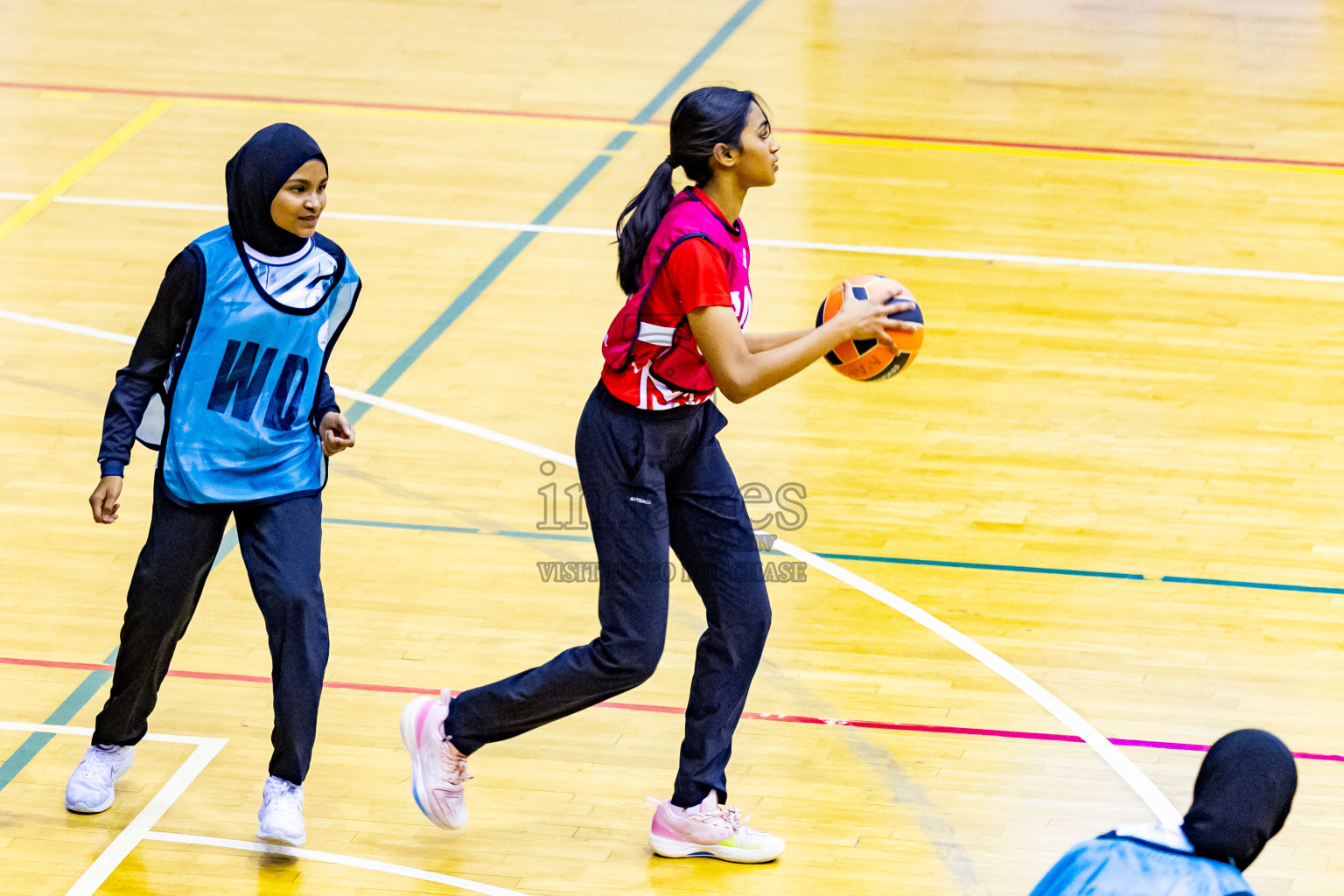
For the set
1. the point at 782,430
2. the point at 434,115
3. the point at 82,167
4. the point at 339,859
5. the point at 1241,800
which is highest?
the point at 434,115

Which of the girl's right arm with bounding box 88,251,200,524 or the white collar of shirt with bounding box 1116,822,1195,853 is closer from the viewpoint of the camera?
the white collar of shirt with bounding box 1116,822,1195,853

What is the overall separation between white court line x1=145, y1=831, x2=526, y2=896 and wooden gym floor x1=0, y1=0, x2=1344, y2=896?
1 cm

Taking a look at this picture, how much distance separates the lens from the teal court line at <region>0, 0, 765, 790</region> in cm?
526

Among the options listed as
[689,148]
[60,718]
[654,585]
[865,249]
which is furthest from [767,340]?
[865,249]

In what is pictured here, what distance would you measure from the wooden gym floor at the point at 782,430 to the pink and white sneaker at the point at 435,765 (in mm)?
145

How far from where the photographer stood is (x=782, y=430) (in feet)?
24.6

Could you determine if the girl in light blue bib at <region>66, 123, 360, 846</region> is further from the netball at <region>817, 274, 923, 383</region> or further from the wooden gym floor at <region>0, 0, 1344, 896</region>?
the netball at <region>817, 274, 923, 383</region>

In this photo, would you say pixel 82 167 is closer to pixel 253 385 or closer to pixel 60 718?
pixel 60 718

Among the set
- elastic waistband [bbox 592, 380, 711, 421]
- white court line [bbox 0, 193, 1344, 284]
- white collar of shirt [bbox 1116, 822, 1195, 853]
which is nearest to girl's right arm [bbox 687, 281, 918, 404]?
elastic waistband [bbox 592, 380, 711, 421]

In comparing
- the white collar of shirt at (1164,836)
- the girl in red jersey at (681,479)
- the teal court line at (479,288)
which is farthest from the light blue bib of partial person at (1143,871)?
the teal court line at (479,288)

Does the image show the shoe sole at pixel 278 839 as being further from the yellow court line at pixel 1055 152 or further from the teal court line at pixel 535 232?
the yellow court line at pixel 1055 152

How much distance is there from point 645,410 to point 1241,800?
200cm

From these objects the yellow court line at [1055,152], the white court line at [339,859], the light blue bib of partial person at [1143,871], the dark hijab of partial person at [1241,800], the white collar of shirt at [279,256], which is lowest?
the white court line at [339,859]

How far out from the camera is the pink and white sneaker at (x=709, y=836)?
4.75 m
